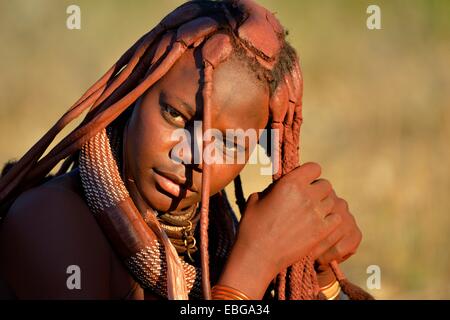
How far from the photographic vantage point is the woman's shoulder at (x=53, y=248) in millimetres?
2668

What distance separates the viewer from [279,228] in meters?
2.80

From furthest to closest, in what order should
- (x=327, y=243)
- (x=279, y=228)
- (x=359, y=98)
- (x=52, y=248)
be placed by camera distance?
(x=359, y=98) < (x=327, y=243) < (x=279, y=228) < (x=52, y=248)

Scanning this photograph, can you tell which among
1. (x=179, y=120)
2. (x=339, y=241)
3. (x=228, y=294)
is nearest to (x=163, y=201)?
(x=179, y=120)

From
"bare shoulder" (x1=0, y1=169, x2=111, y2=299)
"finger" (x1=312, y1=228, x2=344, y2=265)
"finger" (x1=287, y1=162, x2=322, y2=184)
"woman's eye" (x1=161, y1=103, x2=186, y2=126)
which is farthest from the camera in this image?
"finger" (x1=312, y1=228, x2=344, y2=265)

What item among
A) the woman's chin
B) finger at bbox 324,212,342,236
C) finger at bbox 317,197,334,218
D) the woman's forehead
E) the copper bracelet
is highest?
the woman's forehead

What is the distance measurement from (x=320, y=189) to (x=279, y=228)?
0.70ft

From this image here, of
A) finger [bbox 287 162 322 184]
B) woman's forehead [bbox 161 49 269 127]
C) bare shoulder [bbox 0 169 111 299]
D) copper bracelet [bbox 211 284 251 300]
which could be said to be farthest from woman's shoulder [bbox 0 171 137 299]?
finger [bbox 287 162 322 184]

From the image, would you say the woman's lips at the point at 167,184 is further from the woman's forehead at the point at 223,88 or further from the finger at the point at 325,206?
the finger at the point at 325,206

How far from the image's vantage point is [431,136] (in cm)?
646

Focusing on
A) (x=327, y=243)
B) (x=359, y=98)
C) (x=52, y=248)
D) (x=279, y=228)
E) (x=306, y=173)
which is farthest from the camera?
(x=359, y=98)

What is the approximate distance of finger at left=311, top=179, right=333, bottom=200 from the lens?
2914 millimetres

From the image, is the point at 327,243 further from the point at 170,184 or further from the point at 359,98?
the point at 359,98

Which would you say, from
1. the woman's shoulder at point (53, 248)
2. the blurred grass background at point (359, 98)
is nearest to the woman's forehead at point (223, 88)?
the woman's shoulder at point (53, 248)

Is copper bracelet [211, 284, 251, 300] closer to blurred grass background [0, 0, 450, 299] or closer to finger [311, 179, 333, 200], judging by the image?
finger [311, 179, 333, 200]
